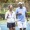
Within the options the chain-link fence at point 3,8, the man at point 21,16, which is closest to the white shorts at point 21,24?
the man at point 21,16

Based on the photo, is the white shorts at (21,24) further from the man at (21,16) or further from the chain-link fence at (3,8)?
the chain-link fence at (3,8)

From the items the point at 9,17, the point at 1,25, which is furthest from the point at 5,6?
the point at 1,25

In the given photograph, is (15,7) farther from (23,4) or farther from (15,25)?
(15,25)

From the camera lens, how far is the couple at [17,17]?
1156mm

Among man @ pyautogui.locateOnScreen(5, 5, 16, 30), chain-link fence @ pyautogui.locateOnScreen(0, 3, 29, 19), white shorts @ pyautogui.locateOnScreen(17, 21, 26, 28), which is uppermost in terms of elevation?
chain-link fence @ pyautogui.locateOnScreen(0, 3, 29, 19)

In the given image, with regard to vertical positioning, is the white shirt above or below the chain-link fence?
below

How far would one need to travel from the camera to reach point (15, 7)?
3.81ft

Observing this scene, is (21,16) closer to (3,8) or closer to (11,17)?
(11,17)

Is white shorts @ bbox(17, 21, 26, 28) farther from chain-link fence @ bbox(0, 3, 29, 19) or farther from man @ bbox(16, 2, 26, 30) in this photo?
chain-link fence @ bbox(0, 3, 29, 19)

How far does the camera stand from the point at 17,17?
3.81 feet

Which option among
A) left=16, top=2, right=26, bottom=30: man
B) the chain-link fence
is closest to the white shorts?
left=16, top=2, right=26, bottom=30: man

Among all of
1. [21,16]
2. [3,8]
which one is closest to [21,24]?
[21,16]

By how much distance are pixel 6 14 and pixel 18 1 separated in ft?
0.76

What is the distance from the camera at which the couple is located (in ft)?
3.79
